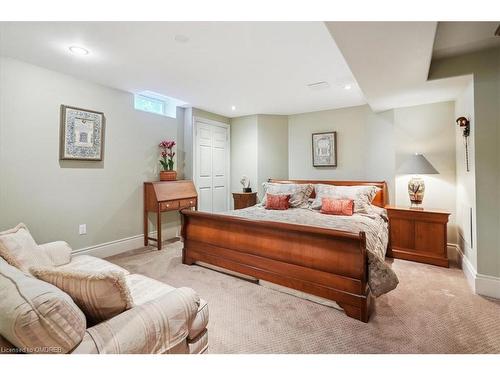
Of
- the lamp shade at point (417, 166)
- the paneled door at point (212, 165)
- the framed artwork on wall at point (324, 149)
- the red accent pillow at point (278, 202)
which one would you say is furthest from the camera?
the paneled door at point (212, 165)

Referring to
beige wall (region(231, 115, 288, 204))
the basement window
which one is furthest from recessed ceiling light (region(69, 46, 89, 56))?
beige wall (region(231, 115, 288, 204))

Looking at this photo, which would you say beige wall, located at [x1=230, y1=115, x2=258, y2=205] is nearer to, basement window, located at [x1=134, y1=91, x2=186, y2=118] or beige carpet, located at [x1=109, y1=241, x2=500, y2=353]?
basement window, located at [x1=134, y1=91, x2=186, y2=118]

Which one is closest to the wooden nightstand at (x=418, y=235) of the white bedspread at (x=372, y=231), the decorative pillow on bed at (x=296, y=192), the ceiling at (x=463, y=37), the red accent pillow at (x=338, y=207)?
the white bedspread at (x=372, y=231)

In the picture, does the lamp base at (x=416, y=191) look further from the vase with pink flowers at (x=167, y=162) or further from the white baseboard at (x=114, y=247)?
the white baseboard at (x=114, y=247)

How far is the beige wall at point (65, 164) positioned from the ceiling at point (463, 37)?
376 centimetres

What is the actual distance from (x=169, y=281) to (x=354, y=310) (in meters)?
1.84

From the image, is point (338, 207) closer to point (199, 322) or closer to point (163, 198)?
point (199, 322)

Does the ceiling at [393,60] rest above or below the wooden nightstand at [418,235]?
above

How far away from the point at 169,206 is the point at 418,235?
3496mm

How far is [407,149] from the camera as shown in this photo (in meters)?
3.56

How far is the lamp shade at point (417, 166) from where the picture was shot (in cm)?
314

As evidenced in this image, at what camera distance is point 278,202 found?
3.66 m

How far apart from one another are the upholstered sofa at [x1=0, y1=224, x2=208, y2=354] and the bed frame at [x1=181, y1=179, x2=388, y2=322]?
115cm

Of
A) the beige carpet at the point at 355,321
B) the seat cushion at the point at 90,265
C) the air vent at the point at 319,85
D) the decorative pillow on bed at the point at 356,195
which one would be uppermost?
the air vent at the point at 319,85
